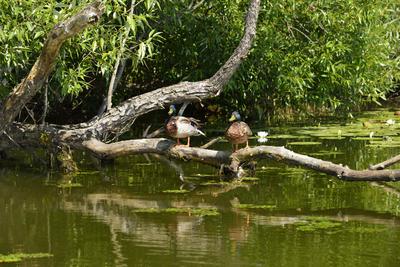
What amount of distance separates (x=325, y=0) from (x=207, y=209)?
19.6 feet

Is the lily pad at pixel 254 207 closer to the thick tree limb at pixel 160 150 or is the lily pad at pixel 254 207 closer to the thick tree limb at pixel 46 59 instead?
the thick tree limb at pixel 160 150

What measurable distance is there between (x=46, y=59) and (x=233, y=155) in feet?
7.46

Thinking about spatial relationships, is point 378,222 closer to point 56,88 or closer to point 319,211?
point 319,211

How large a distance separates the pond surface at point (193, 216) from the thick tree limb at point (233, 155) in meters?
0.28

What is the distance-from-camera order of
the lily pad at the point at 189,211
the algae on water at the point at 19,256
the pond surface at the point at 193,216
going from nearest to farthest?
the algae on water at the point at 19,256, the pond surface at the point at 193,216, the lily pad at the point at 189,211

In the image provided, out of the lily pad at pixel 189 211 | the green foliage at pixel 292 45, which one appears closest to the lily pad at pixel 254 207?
the lily pad at pixel 189 211

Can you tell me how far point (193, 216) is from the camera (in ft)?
25.6

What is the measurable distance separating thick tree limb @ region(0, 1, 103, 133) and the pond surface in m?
0.86

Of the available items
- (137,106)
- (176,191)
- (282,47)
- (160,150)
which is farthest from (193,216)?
(282,47)

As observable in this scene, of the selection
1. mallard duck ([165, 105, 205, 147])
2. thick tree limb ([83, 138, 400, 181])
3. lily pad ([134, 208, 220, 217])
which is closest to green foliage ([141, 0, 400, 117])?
mallard duck ([165, 105, 205, 147])

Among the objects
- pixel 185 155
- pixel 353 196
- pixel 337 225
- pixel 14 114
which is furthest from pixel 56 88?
pixel 337 225

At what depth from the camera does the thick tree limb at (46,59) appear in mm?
8562

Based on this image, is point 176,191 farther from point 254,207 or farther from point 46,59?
point 46,59

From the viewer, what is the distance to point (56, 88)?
39.1ft
